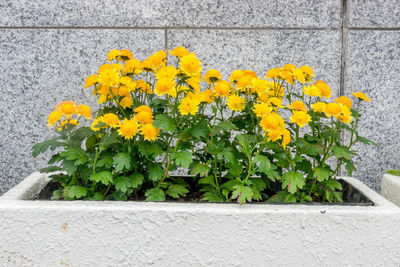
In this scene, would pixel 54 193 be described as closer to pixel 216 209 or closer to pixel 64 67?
pixel 216 209

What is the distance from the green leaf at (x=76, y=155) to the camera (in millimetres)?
1429

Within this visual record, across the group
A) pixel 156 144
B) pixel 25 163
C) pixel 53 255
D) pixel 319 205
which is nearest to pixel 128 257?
pixel 53 255

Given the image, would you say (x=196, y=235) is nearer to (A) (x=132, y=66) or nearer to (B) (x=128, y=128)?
(B) (x=128, y=128)

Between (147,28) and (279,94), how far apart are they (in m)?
1.12

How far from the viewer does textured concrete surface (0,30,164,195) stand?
2406mm

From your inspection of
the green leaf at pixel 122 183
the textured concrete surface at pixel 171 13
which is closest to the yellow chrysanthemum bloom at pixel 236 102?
the green leaf at pixel 122 183

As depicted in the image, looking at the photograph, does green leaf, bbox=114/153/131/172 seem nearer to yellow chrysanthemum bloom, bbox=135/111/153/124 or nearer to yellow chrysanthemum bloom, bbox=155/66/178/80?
yellow chrysanthemum bloom, bbox=135/111/153/124

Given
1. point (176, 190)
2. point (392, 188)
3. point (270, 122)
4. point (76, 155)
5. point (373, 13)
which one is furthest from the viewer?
point (373, 13)

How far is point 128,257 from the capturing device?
1.39 metres

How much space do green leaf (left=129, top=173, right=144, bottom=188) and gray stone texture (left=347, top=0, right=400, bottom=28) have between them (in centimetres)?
164

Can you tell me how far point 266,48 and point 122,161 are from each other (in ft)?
4.50

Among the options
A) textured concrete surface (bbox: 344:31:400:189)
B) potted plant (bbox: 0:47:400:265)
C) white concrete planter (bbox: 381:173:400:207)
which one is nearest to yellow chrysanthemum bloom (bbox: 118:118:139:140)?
potted plant (bbox: 0:47:400:265)

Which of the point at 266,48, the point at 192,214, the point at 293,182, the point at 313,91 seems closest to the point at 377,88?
the point at 266,48

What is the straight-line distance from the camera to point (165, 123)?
4.63 feet
